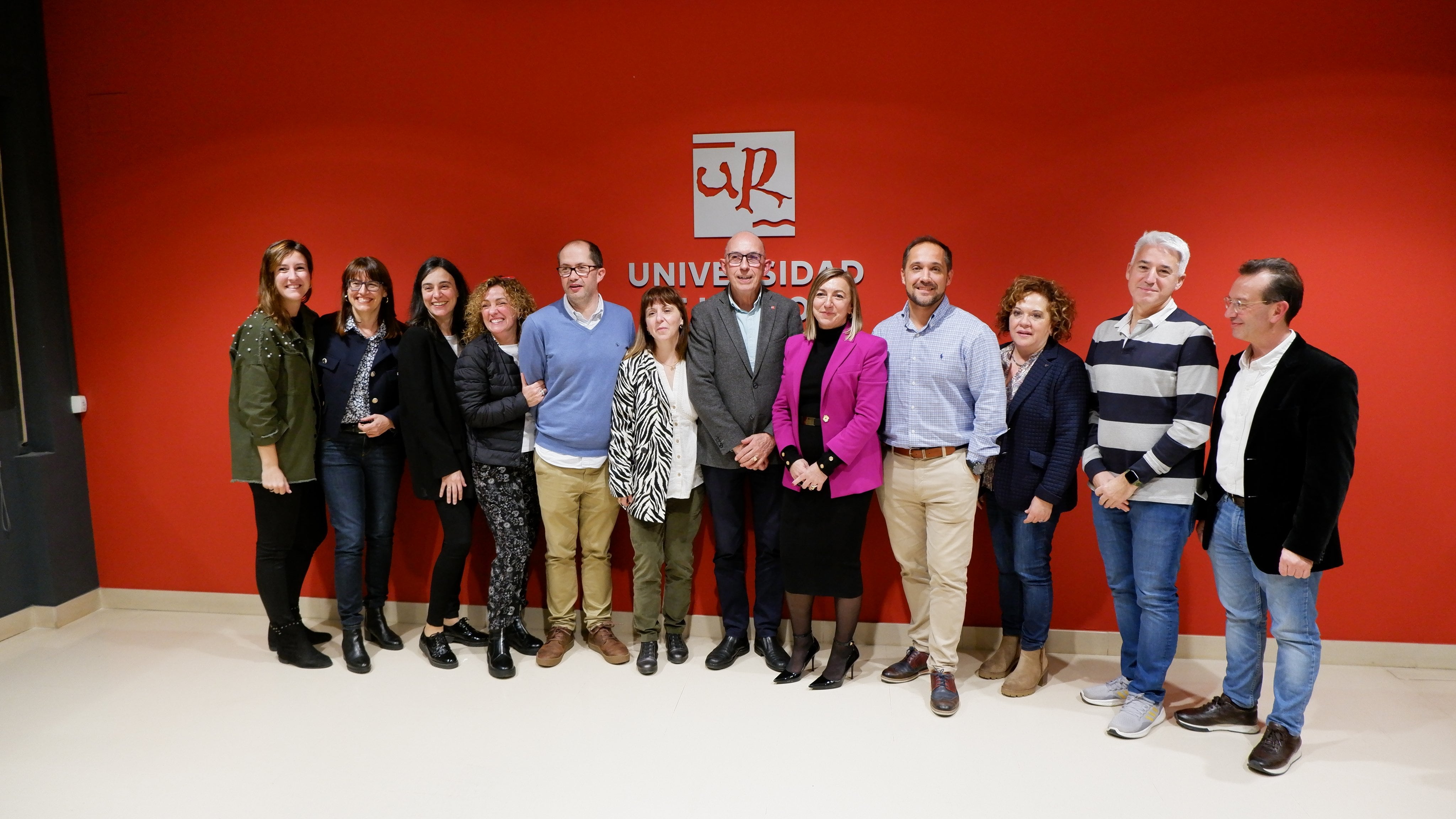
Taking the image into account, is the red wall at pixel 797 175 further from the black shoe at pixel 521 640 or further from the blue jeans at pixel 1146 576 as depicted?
the blue jeans at pixel 1146 576

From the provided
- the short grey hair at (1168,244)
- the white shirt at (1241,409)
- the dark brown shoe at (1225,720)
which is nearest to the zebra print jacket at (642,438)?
the short grey hair at (1168,244)

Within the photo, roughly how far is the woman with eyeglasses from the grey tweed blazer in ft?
4.34

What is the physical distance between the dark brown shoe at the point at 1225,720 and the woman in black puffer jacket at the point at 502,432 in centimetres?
275

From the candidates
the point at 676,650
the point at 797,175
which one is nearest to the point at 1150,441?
the point at 797,175

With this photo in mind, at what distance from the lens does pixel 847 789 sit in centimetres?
255

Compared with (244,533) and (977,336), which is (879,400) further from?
(244,533)

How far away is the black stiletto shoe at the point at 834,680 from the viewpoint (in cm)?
324

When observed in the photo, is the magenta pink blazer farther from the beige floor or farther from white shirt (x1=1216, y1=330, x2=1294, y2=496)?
white shirt (x1=1216, y1=330, x2=1294, y2=496)

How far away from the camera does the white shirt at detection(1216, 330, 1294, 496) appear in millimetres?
2578

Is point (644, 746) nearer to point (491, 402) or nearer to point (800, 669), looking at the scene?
point (800, 669)

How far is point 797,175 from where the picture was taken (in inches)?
141

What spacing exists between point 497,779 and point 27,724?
1.98 metres

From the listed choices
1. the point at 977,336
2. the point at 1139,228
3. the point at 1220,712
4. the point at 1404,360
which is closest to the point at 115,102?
the point at 977,336

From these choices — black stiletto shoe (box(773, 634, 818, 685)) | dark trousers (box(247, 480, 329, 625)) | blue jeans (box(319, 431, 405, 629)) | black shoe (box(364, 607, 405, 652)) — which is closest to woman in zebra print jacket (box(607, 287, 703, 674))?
black stiletto shoe (box(773, 634, 818, 685))
